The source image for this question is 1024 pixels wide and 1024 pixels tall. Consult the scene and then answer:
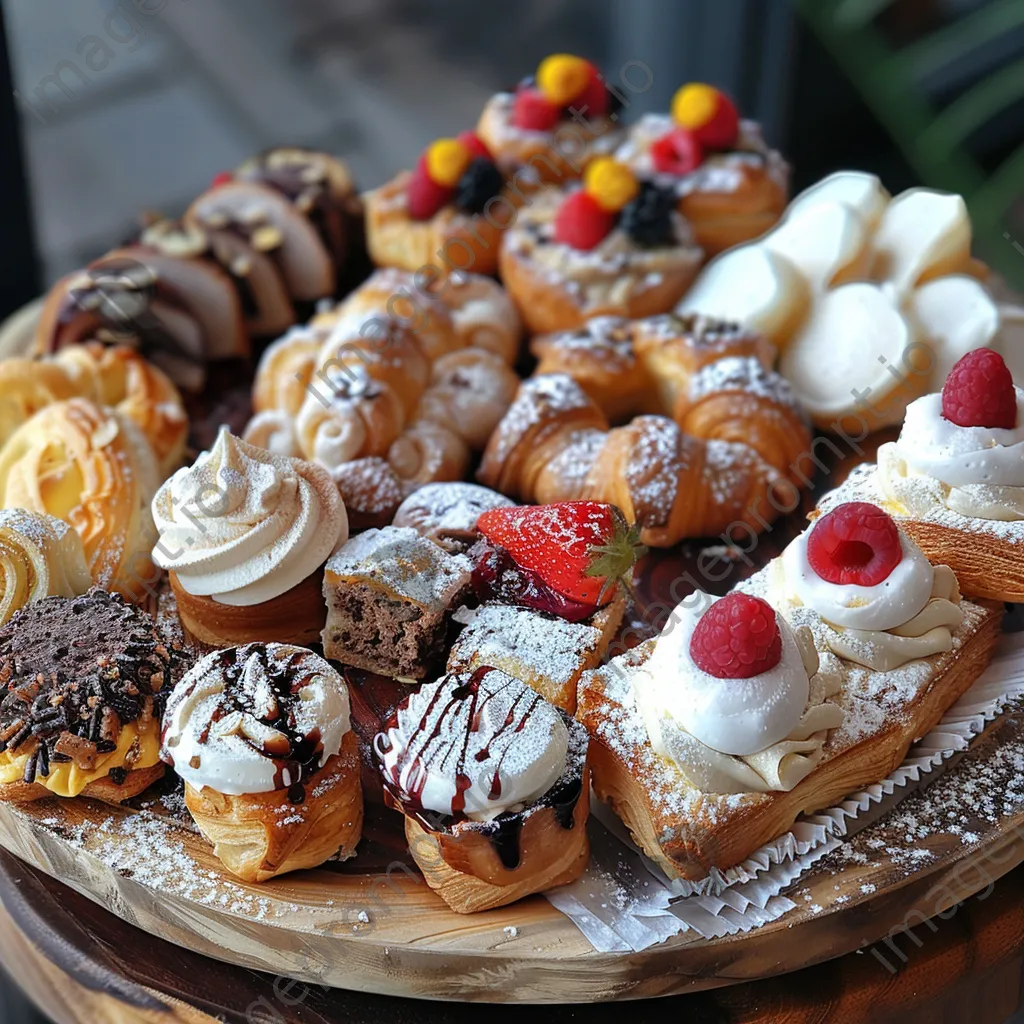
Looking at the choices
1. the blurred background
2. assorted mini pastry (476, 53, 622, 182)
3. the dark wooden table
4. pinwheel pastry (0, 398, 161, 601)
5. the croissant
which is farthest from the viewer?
the blurred background

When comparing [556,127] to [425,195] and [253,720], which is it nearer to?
[425,195]

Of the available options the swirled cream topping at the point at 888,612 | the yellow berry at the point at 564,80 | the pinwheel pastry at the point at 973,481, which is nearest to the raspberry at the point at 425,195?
the yellow berry at the point at 564,80

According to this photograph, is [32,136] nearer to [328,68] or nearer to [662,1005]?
[328,68]

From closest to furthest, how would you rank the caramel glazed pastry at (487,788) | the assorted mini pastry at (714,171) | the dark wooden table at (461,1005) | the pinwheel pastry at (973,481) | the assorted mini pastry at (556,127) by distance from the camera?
1. the caramel glazed pastry at (487,788)
2. the dark wooden table at (461,1005)
3. the pinwheel pastry at (973,481)
4. the assorted mini pastry at (714,171)
5. the assorted mini pastry at (556,127)

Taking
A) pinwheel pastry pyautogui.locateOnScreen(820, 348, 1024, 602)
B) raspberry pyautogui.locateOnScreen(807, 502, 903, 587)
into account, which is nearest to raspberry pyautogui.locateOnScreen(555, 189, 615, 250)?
pinwheel pastry pyautogui.locateOnScreen(820, 348, 1024, 602)

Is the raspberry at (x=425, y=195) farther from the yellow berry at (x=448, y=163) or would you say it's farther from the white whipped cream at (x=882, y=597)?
the white whipped cream at (x=882, y=597)

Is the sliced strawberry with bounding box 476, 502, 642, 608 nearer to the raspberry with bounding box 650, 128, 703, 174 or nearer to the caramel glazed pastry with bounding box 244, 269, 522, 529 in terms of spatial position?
the caramel glazed pastry with bounding box 244, 269, 522, 529

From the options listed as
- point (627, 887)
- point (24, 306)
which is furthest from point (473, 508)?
point (24, 306)
